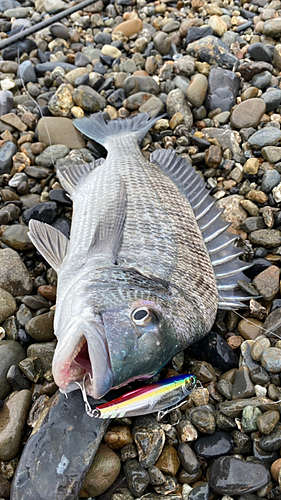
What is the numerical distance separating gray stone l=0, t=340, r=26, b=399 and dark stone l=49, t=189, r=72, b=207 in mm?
1712

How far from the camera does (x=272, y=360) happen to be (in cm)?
313

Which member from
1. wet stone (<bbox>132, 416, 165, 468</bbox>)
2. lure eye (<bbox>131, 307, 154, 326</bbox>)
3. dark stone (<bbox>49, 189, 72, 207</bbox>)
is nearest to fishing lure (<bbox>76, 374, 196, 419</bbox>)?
wet stone (<bbox>132, 416, 165, 468</bbox>)

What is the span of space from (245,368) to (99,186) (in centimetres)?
221

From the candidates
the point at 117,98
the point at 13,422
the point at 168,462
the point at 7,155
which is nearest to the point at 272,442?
the point at 168,462

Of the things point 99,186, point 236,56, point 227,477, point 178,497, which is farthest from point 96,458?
point 236,56

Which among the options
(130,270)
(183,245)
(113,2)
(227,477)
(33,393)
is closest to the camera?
(227,477)

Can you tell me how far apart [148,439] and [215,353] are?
875 mm

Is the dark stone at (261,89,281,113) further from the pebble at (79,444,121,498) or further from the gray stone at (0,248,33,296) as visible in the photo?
the pebble at (79,444,121,498)

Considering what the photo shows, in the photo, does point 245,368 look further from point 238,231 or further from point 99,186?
point 99,186

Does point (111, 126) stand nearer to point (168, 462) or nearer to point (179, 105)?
point (179, 105)

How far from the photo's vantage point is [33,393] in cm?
312

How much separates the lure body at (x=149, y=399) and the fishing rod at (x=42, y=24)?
18.3 feet

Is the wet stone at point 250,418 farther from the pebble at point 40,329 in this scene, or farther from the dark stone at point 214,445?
the pebble at point 40,329

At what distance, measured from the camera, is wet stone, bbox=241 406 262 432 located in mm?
2840
